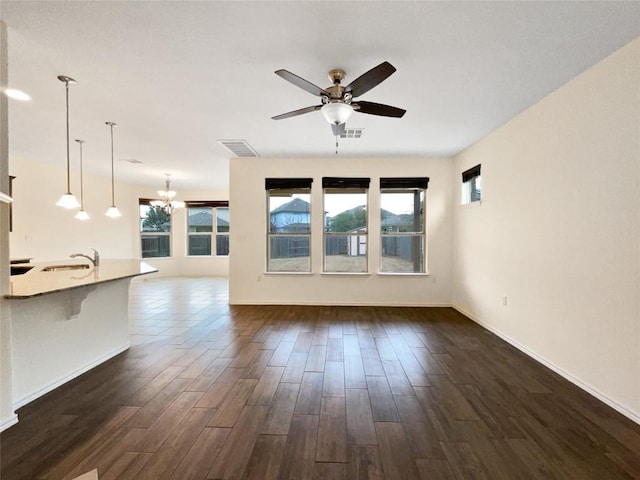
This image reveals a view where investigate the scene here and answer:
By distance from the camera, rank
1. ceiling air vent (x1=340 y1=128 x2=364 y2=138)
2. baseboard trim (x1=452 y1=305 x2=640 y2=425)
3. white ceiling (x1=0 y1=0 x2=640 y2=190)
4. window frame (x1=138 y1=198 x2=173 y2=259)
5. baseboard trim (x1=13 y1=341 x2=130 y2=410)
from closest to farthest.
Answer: white ceiling (x1=0 y1=0 x2=640 y2=190)
baseboard trim (x1=452 y1=305 x2=640 y2=425)
baseboard trim (x1=13 y1=341 x2=130 y2=410)
ceiling air vent (x1=340 y1=128 x2=364 y2=138)
window frame (x1=138 y1=198 x2=173 y2=259)

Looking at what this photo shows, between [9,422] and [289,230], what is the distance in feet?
13.5

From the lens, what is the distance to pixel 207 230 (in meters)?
9.09

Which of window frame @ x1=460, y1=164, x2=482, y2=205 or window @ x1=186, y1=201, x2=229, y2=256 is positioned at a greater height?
window frame @ x1=460, y1=164, x2=482, y2=205

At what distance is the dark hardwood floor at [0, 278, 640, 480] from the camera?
1632 millimetres

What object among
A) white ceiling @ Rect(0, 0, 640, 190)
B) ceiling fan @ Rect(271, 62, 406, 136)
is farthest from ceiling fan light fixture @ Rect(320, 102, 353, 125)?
white ceiling @ Rect(0, 0, 640, 190)

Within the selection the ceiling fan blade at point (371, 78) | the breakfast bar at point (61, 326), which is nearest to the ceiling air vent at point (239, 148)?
the breakfast bar at point (61, 326)

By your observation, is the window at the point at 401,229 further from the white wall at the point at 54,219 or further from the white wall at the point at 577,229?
the white wall at the point at 54,219

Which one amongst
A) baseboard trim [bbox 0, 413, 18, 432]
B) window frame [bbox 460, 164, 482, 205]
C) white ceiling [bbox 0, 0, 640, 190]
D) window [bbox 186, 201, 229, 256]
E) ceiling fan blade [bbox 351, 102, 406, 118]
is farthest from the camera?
window [bbox 186, 201, 229, 256]

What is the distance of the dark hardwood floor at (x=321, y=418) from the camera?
64.2 inches

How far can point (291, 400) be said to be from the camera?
2281mm

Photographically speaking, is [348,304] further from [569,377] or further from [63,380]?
[63,380]

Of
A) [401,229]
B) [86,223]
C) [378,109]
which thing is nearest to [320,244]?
[401,229]

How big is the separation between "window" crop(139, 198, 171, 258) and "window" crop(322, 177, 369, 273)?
5.53 m

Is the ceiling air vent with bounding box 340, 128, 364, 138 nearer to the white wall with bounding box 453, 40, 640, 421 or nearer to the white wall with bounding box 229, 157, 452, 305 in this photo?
the white wall with bounding box 229, 157, 452, 305
